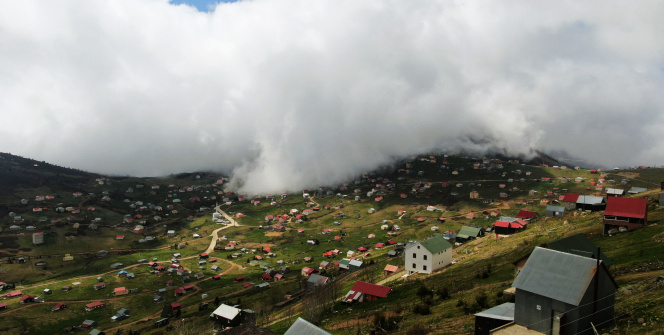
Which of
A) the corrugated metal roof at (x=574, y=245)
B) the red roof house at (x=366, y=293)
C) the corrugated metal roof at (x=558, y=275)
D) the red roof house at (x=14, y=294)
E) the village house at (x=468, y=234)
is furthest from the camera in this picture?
the village house at (x=468, y=234)

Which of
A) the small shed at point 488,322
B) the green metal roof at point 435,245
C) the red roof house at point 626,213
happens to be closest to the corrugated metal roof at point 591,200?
the red roof house at point 626,213

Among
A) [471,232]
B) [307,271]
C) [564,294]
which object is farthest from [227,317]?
[471,232]

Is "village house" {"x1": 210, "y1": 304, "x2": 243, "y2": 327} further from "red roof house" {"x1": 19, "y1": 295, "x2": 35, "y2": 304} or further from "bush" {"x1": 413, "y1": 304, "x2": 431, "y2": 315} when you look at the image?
"red roof house" {"x1": 19, "y1": 295, "x2": 35, "y2": 304}

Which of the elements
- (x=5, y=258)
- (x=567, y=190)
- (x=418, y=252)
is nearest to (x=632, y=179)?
(x=567, y=190)

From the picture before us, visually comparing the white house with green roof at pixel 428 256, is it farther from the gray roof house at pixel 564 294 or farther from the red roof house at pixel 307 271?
the red roof house at pixel 307 271

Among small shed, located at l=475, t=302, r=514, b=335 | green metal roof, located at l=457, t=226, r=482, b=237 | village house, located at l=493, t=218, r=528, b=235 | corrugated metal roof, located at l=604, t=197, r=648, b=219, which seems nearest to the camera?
small shed, located at l=475, t=302, r=514, b=335

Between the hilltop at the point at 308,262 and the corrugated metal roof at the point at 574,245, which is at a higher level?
the corrugated metal roof at the point at 574,245

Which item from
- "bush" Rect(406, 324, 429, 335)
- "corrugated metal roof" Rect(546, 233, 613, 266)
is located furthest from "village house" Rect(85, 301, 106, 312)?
"corrugated metal roof" Rect(546, 233, 613, 266)
